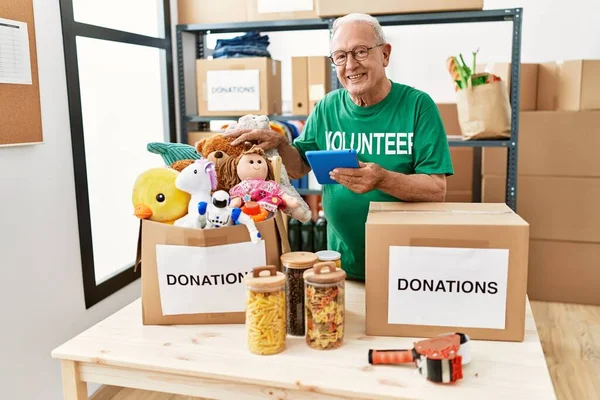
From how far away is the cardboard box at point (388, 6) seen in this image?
2.56 metres

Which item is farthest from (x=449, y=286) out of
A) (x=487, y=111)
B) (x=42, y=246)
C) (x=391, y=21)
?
(x=391, y=21)

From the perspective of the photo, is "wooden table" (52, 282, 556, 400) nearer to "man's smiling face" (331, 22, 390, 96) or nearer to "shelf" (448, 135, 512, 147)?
"man's smiling face" (331, 22, 390, 96)

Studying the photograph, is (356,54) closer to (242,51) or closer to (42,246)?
(42,246)

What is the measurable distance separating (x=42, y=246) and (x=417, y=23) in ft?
6.67

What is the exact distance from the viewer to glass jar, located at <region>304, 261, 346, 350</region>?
998 mm

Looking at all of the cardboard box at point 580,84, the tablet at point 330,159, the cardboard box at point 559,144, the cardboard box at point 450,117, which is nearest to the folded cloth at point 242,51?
the cardboard box at point 450,117

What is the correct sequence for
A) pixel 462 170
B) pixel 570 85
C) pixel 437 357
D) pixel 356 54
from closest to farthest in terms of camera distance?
pixel 437 357 < pixel 356 54 < pixel 570 85 < pixel 462 170

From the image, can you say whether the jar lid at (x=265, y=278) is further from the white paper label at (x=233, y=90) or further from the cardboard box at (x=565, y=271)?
the cardboard box at (x=565, y=271)

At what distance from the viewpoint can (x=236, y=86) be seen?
296 cm

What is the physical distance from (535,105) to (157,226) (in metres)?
2.81

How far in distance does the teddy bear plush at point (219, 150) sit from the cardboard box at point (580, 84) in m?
2.44

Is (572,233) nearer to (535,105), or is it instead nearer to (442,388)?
(535,105)

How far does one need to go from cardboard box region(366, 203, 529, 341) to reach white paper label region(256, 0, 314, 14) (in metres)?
2.04

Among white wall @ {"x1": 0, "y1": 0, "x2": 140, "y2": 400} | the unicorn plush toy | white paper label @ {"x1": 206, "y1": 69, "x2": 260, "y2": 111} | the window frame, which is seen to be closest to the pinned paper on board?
white wall @ {"x1": 0, "y1": 0, "x2": 140, "y2": 400}
